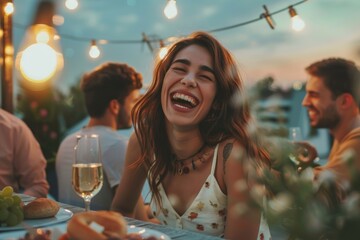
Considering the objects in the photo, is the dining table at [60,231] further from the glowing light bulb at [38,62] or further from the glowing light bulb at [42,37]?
the glowing light bulb at [42,37]

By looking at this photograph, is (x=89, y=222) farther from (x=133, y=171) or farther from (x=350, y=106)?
(x=350, y=106)

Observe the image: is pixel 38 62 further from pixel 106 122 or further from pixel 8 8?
pixel 106 122

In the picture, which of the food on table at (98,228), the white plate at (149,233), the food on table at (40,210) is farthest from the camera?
the food on table at (40,210)

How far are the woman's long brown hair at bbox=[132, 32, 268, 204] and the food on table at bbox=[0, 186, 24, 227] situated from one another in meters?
0.70

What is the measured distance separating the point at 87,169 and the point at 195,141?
0.47 meters

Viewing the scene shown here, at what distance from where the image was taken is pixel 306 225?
1.32ft

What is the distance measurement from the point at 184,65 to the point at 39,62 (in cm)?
194

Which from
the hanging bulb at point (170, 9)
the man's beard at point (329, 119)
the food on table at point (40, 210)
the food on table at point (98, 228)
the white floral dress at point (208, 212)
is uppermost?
the hanging bulb at point (170, 9)

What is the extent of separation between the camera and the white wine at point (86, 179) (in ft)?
5.14

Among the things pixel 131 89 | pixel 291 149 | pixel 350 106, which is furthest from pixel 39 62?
pixel 291 149

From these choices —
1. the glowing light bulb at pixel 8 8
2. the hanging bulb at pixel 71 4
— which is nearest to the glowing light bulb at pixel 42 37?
the hanging bulb at pixel 71 4

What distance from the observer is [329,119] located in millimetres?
2902

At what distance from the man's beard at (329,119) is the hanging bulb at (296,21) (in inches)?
31.8

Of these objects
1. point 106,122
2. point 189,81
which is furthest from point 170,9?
point 189,81
